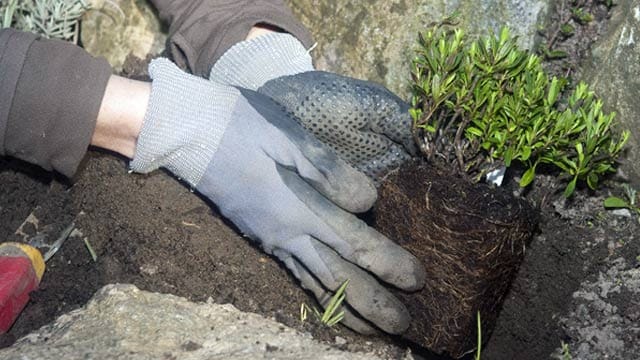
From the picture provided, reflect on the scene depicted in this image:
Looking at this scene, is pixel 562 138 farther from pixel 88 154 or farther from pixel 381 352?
pixel 88 154

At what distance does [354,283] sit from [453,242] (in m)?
0.34

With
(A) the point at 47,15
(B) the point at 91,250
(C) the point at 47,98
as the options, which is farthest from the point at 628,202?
(A) the point at 47,15

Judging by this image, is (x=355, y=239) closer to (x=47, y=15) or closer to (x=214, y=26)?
(x=214, y=26)

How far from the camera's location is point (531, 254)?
2791mm

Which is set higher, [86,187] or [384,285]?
[384,285]

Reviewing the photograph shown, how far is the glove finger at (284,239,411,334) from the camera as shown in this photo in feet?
7.95

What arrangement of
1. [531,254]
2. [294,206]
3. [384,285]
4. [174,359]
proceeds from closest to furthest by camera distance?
[174,359], [294,206], [384,285], [531,254]

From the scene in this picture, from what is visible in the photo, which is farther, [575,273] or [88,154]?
→ [88,154]

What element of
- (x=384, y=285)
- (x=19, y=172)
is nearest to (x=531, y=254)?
(x=384, y=285)

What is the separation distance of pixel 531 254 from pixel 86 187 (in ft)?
5.47

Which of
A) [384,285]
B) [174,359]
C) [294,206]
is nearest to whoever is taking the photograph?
[174,359]

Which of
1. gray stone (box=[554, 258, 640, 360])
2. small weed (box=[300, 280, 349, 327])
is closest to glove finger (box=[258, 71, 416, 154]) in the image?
small weed (box=[300, 280, 349, 327])

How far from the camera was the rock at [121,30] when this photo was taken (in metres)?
3.45

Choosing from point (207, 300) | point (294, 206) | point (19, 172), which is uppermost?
point (294, 206)
